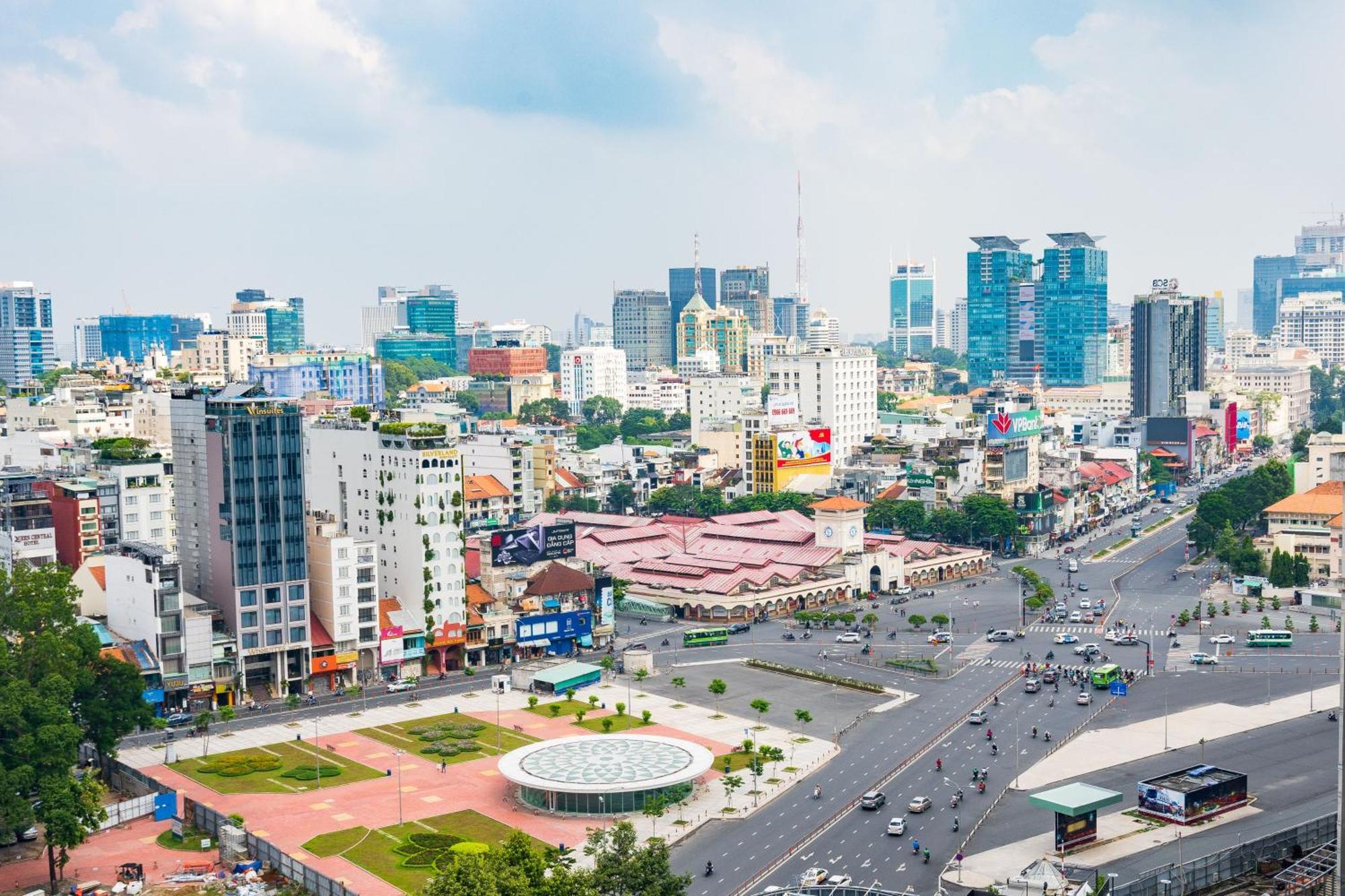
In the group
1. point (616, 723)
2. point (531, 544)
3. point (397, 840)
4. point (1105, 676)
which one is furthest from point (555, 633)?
point (397, 840)

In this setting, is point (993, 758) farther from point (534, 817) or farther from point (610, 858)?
point (610, 858)

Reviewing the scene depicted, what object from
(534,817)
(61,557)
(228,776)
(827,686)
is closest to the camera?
(534,817)

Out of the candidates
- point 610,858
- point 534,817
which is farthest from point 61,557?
point 610,858

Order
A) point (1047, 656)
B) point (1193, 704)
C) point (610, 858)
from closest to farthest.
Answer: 1. point (610, 858)
2. point (1193, 704)
3. point (1047, 656)

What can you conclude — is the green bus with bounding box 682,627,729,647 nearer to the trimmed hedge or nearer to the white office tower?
the trimmed hedge

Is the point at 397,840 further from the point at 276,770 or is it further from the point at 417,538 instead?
the point at 417,538

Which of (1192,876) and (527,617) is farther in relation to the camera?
(527,617)

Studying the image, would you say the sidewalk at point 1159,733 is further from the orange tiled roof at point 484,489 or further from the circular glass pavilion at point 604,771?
the orange tiled roof at point 484,489
